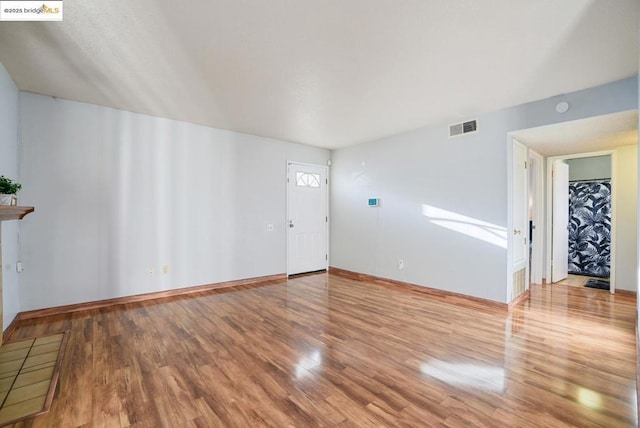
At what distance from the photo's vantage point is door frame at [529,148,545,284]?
4.92 metres

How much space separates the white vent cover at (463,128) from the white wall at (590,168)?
12.2 ft

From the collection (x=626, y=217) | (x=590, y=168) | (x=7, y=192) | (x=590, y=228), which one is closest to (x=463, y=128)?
(x=626, y=217)

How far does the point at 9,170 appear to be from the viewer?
2.97 meters

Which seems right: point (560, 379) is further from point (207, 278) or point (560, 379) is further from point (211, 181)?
point (211, 181)

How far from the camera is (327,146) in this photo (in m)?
5.89

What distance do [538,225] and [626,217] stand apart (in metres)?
1.06

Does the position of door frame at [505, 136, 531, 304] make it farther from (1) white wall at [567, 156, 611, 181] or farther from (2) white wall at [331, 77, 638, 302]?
(1) white wall at [567, 156, 611, 181]

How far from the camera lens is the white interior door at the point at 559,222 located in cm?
501

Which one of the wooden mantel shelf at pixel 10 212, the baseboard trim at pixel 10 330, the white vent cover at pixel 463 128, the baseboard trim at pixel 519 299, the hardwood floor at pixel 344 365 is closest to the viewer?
the hardwood floor at pixel 344 365

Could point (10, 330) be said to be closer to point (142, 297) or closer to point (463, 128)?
point (142, 297)

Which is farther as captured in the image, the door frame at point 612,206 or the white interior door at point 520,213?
the door frame at point 612,206

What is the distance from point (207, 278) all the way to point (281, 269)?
1.38 metres

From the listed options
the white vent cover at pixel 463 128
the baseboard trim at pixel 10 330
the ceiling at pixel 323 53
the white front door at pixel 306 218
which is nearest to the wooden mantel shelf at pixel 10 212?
the ceiling at pixel 323 53

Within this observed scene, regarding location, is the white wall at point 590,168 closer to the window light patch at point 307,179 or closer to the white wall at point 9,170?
the window light patch at point 307,179
